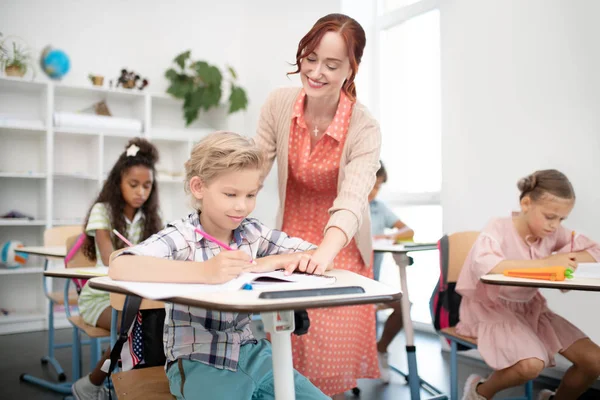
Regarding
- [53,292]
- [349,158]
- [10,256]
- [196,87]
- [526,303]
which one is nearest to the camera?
[349,158]

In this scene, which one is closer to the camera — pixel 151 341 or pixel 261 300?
pixel 261 300

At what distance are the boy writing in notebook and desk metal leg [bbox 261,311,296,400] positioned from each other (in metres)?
0.12

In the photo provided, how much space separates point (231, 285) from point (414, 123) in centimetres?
366

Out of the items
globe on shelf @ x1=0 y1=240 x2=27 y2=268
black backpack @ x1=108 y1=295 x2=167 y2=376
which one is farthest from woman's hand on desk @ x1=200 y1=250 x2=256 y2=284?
globe on shelf @ x1=0 y1=240 x2=27 y2=268

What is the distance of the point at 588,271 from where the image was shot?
6.21 feet

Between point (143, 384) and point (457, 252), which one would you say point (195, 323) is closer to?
point (143, 384)

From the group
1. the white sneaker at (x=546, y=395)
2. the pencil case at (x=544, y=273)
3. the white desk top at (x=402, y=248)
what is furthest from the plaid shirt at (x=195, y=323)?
the white sneaker at (x=546, y=395)

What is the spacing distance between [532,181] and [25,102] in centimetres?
390

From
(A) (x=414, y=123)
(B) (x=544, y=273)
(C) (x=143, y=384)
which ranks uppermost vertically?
(A) (x=414, y=123)

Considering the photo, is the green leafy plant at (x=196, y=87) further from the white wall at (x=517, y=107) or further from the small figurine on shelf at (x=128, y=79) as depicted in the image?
the white wall at (x=517, y=107)

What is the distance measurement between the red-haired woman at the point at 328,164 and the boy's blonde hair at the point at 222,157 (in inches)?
10.7

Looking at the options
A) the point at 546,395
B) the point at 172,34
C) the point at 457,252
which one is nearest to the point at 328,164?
the point at 457,252

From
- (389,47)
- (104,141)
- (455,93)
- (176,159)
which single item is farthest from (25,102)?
(455,93)

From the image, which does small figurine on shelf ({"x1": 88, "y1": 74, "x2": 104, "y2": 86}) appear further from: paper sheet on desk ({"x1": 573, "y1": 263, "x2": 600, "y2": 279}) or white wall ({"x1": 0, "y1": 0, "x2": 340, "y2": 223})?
paper sheet on desk ({"x1": 573, "y1": 263, "x2": 600, "y2": 279})
